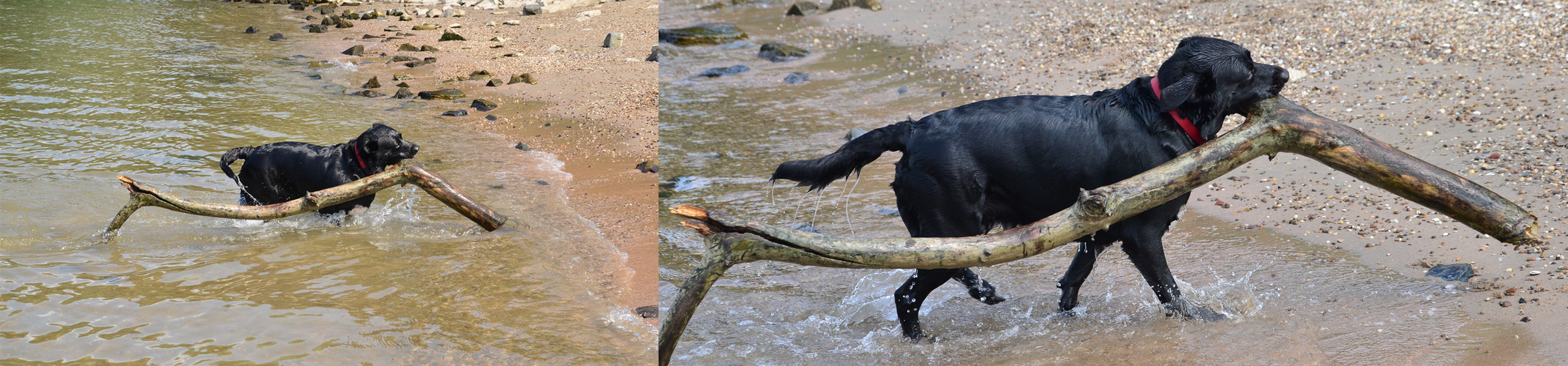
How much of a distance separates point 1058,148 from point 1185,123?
1.72 ft

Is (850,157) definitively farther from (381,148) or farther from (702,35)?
(702,35)

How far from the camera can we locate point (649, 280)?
582cm

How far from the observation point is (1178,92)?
412 centimetres

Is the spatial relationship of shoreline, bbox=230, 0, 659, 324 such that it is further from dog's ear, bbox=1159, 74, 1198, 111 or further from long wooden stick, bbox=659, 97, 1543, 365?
dog's ear, bbox=1159, 74, 1198, 111

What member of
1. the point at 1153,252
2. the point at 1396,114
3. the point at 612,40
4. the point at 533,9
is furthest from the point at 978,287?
the point at 533,9

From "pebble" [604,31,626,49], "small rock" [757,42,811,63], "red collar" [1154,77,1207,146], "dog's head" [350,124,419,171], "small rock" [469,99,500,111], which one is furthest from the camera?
"small rock" [757,42,811,63]

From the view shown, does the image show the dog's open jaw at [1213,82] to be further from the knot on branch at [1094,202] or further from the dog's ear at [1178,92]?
the knot on branch at [1094,202]

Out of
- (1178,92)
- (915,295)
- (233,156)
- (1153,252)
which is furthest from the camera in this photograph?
(233,156)

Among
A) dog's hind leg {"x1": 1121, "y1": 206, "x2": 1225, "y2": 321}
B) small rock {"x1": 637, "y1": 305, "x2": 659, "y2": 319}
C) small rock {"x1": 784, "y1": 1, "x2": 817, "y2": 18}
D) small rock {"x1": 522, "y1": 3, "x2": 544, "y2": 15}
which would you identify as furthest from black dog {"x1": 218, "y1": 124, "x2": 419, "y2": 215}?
small rock {"x1": 784, "y1": 1, "x2": 817, "y2": 18}

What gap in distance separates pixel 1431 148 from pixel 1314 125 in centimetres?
336

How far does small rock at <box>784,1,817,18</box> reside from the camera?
15.3m

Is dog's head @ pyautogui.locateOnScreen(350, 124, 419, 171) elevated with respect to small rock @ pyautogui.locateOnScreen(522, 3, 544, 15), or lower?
elevated

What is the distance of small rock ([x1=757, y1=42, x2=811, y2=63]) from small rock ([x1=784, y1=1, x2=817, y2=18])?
8.04 feet

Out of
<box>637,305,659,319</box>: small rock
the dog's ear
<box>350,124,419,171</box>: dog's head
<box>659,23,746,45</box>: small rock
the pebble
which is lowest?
<box>659,23,746,45</box>: small rock
